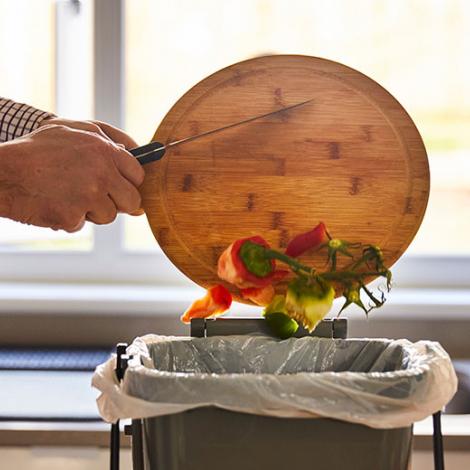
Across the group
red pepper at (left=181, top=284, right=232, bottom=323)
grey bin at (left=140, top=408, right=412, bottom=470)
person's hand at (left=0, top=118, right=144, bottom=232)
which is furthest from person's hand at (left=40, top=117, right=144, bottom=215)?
grey bin at (left=140, top=408, right=412, bottom=470)

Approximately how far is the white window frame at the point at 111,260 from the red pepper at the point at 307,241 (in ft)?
2.59

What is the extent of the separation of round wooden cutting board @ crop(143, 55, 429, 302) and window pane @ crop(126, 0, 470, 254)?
0.75 meters

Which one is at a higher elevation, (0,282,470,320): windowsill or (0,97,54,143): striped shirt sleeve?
(0,97,54,143): striped shirt sleeve

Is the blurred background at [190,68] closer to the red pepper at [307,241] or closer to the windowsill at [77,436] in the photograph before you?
the windowsill at [77,436]

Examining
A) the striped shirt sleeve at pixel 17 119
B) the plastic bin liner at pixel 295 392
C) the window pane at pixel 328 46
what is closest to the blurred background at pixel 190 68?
the window pane at pixel 328 46

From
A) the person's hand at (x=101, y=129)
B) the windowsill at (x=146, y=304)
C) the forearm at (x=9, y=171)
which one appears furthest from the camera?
the windowsill at (x=146, y=304)

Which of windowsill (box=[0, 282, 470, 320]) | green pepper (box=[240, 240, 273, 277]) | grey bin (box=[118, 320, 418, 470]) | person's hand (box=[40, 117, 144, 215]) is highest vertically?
person's hand (box=[40, 117, 144, 215])

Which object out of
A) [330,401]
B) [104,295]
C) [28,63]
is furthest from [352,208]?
[28,63]

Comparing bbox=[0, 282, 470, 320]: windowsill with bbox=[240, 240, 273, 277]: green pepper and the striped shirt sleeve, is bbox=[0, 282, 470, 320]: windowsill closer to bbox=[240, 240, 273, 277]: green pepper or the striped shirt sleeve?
the striped shirt sleeve

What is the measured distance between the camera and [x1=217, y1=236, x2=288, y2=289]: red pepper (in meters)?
1.06

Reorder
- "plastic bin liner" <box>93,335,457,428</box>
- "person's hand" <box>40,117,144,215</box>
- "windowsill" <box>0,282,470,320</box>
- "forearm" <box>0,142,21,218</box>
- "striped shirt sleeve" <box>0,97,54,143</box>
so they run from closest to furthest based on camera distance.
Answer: "plastic bin liner" <box>93,335,457,428</box>
"forearm" <box>0,142,21,218</box>
"person's hand" <box>40,117,144,215</box>
"striped shirt sleeve" <box>0,97,54,143</box>
"windowsill" <box>0,282,470,320</box>

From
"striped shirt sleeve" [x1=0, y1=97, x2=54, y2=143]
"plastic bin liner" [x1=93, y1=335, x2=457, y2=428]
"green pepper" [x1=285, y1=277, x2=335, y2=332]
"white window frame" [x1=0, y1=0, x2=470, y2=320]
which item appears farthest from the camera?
"white window frame" [x1=0, y1=0, x2=470, y2=320]

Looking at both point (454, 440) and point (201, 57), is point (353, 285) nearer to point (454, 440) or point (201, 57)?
point (454, 440)

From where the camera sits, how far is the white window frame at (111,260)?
188 centimetres
